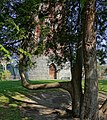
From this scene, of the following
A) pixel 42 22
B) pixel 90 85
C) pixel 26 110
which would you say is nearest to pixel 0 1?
pixel 42 22

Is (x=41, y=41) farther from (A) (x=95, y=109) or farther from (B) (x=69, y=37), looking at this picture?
(A) (x=95, y=109)

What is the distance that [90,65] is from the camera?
893 cm

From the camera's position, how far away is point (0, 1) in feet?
24.8

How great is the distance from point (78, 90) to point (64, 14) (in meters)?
3.11

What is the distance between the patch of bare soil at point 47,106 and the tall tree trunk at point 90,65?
2.22 feet

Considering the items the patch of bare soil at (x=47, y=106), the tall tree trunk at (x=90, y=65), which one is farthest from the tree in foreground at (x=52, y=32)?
the patch of bare soil at (x=47, y=106)

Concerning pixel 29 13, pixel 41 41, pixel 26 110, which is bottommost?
pixel 26 110

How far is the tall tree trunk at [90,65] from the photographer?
8.66 metres

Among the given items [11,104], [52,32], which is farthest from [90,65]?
[11,104]

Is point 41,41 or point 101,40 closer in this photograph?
point 41,41

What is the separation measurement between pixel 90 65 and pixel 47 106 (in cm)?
630

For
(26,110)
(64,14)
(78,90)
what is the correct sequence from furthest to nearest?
(26,110)
(78,90)
(64,14)

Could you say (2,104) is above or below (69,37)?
→ below

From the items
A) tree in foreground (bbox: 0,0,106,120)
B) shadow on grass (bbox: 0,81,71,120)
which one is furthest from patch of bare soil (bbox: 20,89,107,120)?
tree in foreground (bbox: 0,0,106,120)
